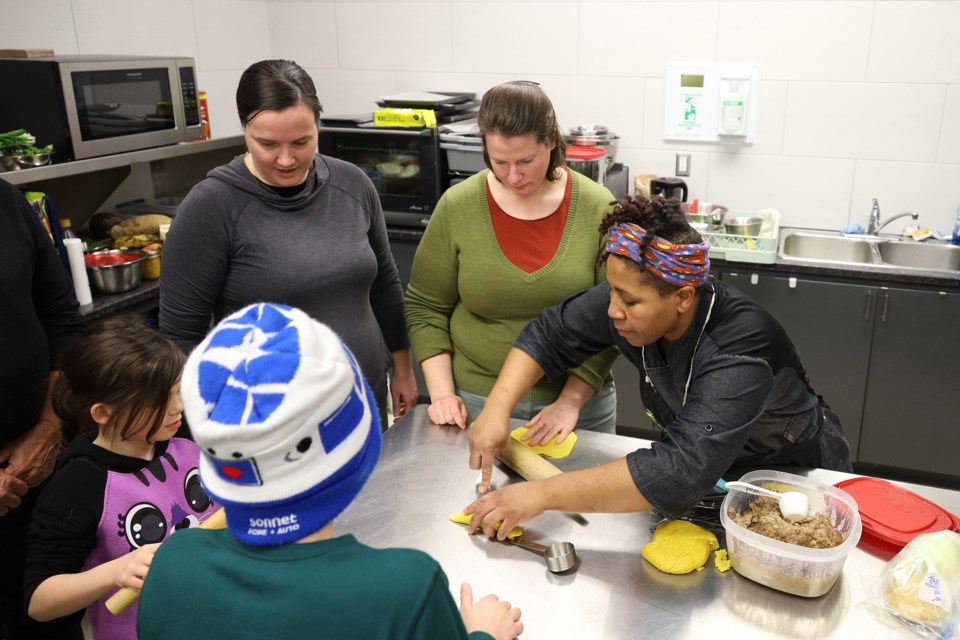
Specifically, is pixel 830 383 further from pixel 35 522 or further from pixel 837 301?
pixel 35 522

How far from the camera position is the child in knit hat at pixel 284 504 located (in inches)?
30.6

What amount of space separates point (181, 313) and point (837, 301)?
2271 mm

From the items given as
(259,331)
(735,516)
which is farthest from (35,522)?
(735,516)

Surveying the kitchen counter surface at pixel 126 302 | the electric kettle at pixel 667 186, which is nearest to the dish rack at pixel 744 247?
the electric kettle at pixel 667 186

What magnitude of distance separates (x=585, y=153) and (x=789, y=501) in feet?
6.70

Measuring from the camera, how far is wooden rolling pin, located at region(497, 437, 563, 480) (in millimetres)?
1489

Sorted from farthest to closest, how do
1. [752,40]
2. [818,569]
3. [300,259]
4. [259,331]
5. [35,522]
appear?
[752,40], [300,259], [35,522], [818,569], [259,331]

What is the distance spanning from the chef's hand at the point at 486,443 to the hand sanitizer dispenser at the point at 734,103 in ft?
7.18

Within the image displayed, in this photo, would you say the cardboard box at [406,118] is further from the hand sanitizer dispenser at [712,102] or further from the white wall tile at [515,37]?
the hand sanitizer dispenser at [712,102]

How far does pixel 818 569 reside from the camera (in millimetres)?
1176

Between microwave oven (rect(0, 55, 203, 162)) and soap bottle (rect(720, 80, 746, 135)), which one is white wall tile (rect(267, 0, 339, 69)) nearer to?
microwave oven (rect(0, 55, 203, 162))

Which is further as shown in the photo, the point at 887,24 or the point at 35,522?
the point at 887,24

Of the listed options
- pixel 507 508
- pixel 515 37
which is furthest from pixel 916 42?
pixel 507 508

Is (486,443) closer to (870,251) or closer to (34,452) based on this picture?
(34,452)
